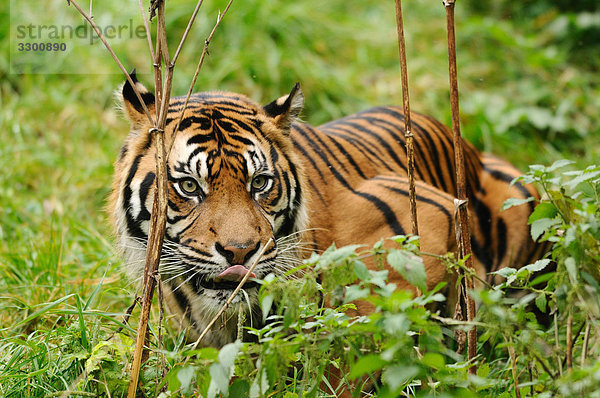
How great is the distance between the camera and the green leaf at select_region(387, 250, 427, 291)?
6.18 ft

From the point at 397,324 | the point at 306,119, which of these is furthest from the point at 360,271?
the point at 306,119

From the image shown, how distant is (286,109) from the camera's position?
325cm

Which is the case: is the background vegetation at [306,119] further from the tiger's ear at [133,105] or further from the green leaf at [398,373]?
the tiger's ear at [133,105]

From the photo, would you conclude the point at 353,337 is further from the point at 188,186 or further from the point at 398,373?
the point at 188,186

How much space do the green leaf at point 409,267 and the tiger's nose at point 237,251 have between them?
87 centimetres

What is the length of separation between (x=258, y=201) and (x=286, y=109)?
540 mm

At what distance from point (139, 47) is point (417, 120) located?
375 centimetres

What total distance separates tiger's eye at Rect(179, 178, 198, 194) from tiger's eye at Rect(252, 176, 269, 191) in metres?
0.26

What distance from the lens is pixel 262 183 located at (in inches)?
118

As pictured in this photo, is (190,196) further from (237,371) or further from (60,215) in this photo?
(60,215)

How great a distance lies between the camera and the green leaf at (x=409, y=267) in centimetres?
188

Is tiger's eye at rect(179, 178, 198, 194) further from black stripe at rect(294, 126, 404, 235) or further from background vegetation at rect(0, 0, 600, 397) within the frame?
black stripe at rect(294, 126, 404, 235)

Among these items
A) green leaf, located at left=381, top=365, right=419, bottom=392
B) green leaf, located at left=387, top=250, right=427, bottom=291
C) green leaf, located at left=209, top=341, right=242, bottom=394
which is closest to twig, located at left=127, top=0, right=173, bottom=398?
green leaf, located at left=209, top=341, right=242, bottom=394

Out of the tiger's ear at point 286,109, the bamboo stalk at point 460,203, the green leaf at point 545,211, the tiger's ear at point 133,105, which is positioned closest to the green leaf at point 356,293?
the bamboo stalk at point 460,203
